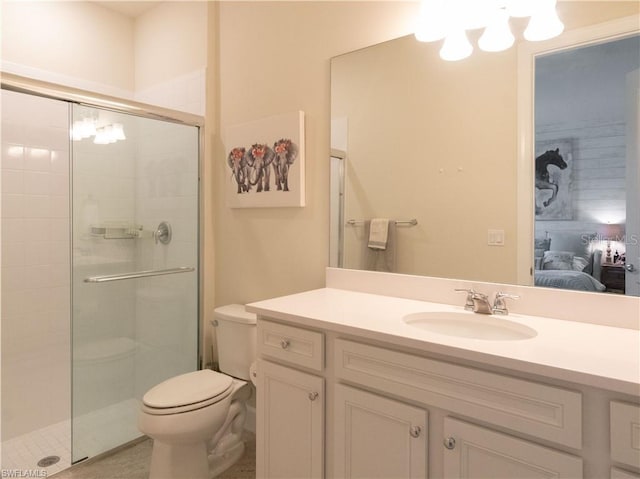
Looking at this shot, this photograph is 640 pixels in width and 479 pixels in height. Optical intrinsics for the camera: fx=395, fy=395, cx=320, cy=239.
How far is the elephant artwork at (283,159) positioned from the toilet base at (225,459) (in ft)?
4.31

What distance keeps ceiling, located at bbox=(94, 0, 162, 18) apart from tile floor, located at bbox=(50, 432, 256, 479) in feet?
8.94

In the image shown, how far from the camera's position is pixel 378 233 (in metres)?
1.72

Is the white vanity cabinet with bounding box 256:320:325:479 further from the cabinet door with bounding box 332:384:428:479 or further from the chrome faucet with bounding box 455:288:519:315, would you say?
the chrome faucet with bounding box 455:288:519:315

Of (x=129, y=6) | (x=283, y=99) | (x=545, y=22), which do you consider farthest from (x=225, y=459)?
(x=129, y=6)

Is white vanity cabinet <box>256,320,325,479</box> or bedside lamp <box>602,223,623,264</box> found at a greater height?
bedside lamp <box>602,223,623,264</box>

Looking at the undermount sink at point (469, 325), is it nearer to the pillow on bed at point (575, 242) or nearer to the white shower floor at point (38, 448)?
the pillow on bed at point (575, 242)

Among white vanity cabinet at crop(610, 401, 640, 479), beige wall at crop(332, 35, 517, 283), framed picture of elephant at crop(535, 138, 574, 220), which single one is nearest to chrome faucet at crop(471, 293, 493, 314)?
beige wall at crop(332, 35, 517, 283)

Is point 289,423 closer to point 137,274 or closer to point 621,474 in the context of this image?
point 621,474

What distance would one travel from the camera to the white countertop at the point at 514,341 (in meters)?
0.86

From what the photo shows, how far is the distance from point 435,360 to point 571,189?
28.7 inches

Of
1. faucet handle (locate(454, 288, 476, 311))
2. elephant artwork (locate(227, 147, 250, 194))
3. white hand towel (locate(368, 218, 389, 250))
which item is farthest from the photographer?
elephant artwork (locate(227, 147, 250, 194))

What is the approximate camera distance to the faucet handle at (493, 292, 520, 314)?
1.37m

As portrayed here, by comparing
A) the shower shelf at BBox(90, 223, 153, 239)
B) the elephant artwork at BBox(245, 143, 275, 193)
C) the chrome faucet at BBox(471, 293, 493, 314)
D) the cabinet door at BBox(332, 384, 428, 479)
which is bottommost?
the cabinet door at BBox(332, 384, 428, 479)

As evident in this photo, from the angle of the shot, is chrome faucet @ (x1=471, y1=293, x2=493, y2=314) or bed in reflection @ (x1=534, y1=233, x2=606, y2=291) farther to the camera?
chrome faucet @ (x1=471, y1=293, x2=493, y2=314)
